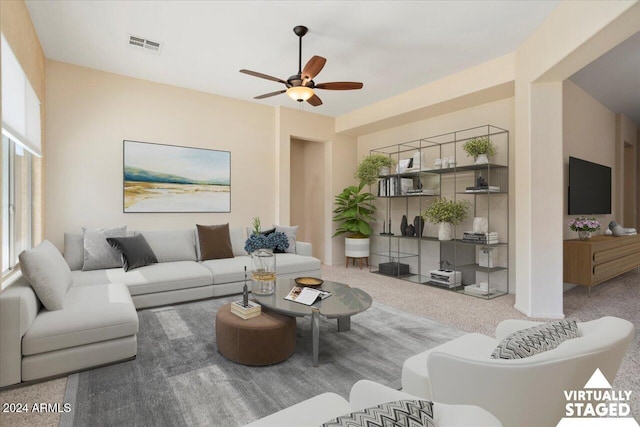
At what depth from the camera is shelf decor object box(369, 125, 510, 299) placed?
446 cm

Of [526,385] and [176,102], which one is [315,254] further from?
[526,385]

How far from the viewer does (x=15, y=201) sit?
3176mm

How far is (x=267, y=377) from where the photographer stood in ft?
7.24

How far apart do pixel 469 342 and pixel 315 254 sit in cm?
535

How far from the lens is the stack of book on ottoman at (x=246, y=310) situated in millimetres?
2503

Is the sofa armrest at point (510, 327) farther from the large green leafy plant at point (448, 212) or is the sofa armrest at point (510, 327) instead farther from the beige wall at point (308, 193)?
the beige wall at point (308, 193)

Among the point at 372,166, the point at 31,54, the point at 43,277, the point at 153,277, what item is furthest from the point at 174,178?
the point at 372,166

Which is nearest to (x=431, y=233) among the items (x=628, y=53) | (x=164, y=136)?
(x=628, y=53)

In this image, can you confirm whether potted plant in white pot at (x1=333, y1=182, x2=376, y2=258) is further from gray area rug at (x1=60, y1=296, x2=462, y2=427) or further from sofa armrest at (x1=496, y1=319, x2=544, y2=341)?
sofa armrest at (x1=496, y1=319, x2=544, y2=341)

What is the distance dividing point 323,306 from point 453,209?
9.65 feet

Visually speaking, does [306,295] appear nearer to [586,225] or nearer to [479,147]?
[479,147]

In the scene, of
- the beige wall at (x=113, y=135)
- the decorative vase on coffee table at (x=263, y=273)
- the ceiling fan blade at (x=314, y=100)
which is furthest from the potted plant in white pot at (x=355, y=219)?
the decorative vase on coffee table at (x=263, y=273)

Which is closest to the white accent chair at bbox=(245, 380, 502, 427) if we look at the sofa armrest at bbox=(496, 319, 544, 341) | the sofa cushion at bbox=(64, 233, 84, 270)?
the sofa armrest at bbox=(496, 319, 544, 341)

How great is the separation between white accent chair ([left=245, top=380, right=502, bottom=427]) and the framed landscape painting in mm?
4263
